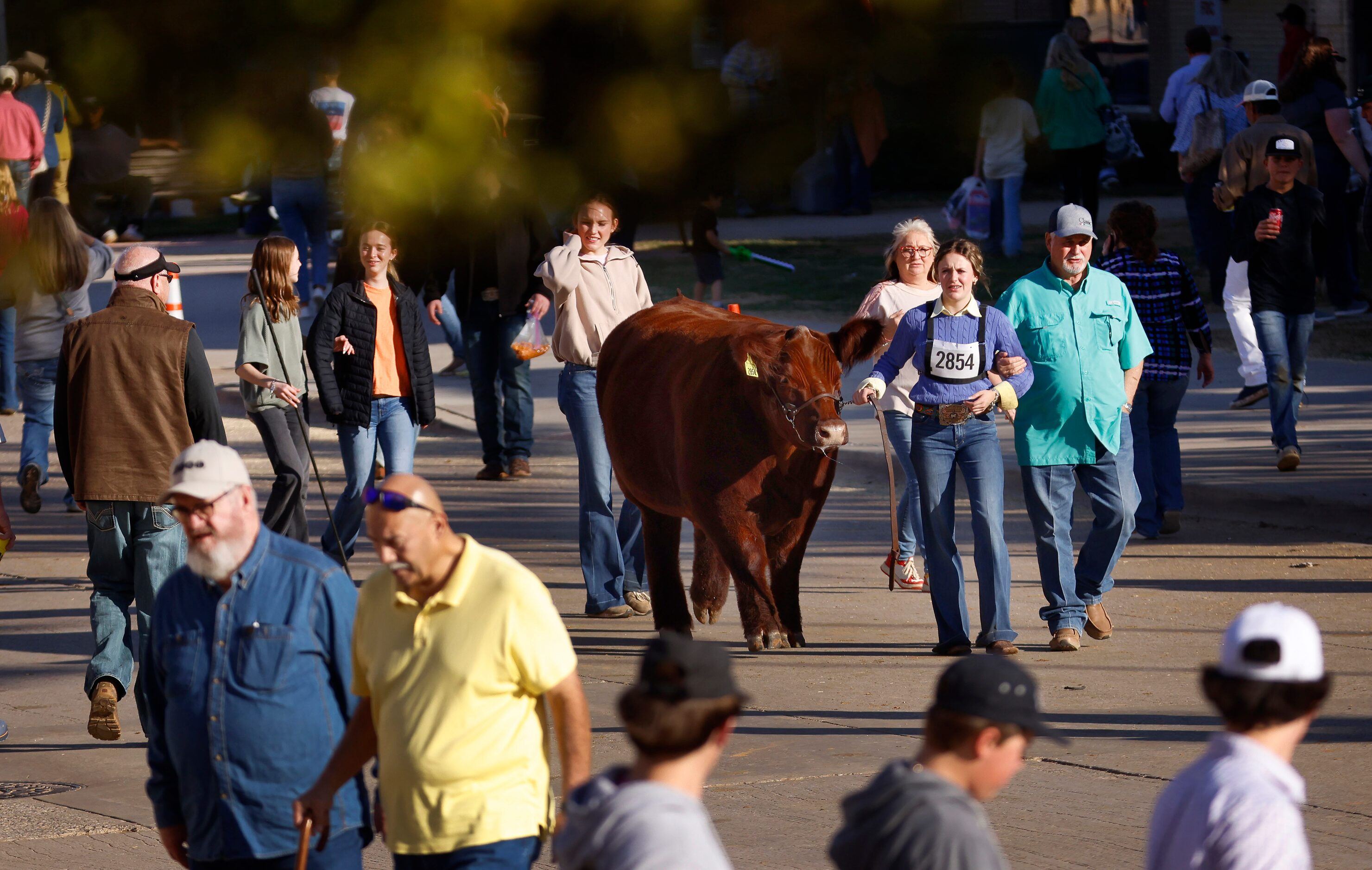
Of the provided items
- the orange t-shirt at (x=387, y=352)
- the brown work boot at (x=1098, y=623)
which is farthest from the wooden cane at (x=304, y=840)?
the orange t-shirt at (x=387, y=352)

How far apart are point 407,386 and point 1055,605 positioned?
3.51 metres

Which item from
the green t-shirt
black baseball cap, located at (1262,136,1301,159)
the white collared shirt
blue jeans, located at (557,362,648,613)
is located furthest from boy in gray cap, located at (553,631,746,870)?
black baseball cap, located at (1262,136,1301,159)

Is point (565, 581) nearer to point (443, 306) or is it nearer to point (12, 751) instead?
point (12, 751)

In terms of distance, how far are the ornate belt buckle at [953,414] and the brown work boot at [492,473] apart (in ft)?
18.7

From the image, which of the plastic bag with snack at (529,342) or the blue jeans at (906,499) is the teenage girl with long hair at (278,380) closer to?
the plastic bag with snack at (529,342)

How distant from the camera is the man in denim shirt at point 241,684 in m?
4.05

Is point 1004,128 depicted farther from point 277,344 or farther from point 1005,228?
point 1005,228

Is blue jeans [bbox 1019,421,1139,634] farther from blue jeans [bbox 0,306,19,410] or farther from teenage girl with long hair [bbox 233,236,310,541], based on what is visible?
blue jeans [bbox 0,306,19,410]

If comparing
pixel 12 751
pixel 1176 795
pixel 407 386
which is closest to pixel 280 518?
pixel 407 386

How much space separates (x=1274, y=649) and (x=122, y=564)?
16.7 ft

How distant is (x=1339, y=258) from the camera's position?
16.5 m

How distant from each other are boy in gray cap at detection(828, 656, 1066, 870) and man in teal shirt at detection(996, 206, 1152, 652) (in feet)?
16.5

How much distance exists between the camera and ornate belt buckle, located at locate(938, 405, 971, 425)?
7969mm

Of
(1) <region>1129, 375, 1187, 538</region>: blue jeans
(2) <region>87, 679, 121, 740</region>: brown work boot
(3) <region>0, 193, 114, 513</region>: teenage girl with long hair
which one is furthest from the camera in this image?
(3) <region>0, 193, 114, 513</region>: teenage girl with long hair
